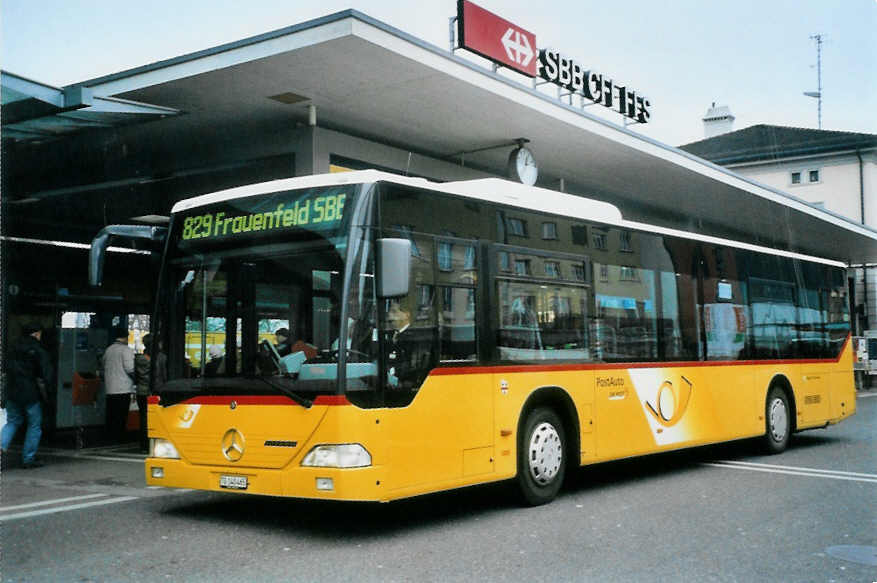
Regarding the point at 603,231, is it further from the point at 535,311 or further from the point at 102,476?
the point at 102,476

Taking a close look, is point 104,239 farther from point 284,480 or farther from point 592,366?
point 592,366

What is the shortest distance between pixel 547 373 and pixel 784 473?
405cm

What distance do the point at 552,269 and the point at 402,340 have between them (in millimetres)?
2539

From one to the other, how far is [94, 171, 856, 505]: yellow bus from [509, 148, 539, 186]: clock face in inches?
267

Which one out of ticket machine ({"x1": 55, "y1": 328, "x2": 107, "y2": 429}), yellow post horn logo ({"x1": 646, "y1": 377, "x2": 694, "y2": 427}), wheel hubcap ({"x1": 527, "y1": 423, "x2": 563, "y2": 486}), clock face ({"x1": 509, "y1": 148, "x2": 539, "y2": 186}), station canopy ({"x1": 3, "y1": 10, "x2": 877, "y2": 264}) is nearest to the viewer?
wheel hubcap ({"x1": 527, "y1": 423, "x2": 563, "y2": 486})

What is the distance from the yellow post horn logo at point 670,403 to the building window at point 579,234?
2.12 metres

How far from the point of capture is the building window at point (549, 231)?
9.70 m

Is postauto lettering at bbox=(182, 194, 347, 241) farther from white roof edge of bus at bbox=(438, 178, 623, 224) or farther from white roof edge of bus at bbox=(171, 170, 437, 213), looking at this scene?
white roof edge of bus at bbox=(438, 178, 623, 224)

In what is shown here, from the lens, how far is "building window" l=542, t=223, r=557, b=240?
970 cm

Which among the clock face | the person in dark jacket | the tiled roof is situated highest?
the tiled roof

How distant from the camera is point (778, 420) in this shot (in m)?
14.0

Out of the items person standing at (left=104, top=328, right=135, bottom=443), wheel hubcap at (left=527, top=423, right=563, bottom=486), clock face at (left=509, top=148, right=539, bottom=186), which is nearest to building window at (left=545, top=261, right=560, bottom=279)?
wheel hubcap at (left=527, top=423, right=563, bottom=486)

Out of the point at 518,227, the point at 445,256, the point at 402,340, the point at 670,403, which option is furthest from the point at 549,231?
the point at 670,403

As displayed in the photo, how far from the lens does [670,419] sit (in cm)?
1138
